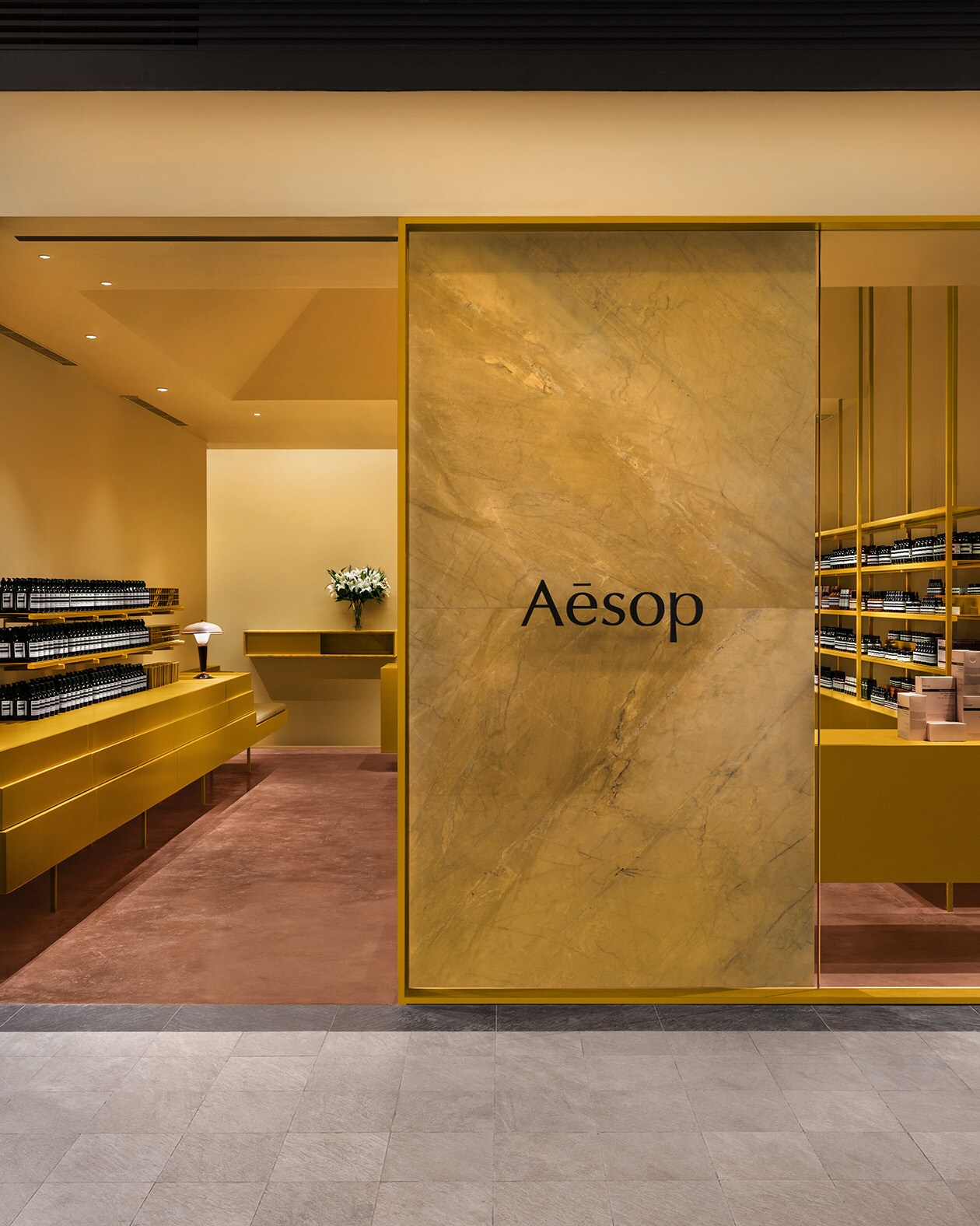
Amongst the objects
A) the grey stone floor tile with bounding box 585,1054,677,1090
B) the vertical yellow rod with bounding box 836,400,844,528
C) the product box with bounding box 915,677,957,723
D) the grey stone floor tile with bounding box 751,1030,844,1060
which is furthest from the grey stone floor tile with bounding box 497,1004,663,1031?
the vertical yellow rod with bounding box 836,400,844,528

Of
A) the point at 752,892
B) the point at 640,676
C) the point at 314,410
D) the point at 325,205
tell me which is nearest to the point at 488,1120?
the point at 752,892

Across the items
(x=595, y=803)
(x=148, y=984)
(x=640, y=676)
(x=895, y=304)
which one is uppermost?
(x=895, y=304)

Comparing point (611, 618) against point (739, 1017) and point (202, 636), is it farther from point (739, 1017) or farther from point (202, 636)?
point (202, 636)

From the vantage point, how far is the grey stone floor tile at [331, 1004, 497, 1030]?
314cm

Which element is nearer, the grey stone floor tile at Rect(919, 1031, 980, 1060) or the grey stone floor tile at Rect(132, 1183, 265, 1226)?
the grey stone floor tile at Rect(132, 1183, 265, 1226)

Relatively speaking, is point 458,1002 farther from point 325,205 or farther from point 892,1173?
point 325,205

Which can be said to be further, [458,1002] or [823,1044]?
[458,1002]

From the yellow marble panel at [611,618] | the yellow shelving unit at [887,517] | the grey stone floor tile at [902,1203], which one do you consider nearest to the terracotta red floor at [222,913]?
the yellow marble panel at [611,618]

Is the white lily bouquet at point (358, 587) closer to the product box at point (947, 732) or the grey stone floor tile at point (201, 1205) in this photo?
the product box at point (947, 732)

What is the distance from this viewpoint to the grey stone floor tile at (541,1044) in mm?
2939

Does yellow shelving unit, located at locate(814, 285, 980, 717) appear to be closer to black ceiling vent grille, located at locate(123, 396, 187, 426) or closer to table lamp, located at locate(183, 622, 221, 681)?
table lamp, located at locate(183, 622, 221, 681)

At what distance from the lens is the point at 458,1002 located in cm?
330

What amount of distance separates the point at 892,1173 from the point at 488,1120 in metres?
1.09

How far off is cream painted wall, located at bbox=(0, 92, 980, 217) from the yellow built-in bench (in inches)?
93.1
